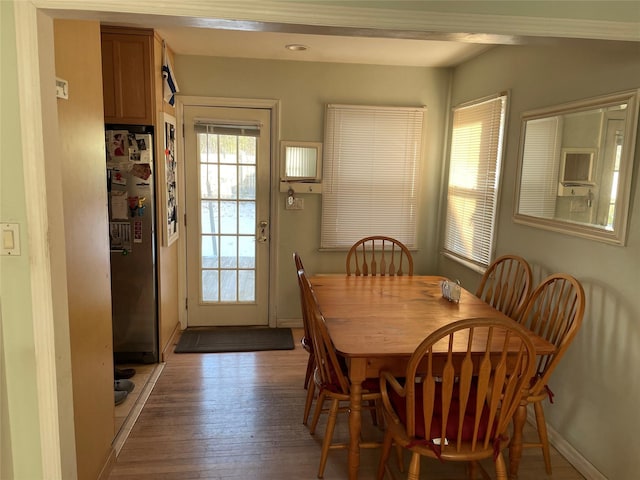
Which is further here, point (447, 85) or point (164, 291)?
point (447, 85)

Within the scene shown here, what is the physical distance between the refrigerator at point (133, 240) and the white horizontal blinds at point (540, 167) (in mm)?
2484

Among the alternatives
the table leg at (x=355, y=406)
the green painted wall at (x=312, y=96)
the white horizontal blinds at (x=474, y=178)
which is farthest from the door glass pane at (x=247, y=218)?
the table leg at (x=355, y=406)

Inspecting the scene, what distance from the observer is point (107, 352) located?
7.37 feet

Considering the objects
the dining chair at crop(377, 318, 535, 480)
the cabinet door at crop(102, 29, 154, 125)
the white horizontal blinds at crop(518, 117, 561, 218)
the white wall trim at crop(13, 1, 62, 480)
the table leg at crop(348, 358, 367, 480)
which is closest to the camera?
the white wall trim at crop(13, 1, 62, 480)

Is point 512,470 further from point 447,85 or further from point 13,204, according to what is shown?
point 447,85

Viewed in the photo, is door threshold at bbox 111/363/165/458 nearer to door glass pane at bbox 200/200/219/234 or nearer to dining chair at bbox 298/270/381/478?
dining chair at bbox 298/270/381/478

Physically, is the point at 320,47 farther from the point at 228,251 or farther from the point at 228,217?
the point at 228,251

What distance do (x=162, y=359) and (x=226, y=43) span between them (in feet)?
7.99

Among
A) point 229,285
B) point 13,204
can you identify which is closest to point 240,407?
point 229,285

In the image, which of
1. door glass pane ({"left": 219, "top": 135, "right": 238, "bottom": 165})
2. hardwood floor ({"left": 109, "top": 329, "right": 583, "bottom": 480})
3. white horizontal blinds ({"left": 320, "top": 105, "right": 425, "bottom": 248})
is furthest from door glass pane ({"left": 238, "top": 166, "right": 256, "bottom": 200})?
hardwood floor ({"left": 109, "top": 329, "right": 583, "bottom": 480})

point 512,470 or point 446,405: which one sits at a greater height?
point 446,405

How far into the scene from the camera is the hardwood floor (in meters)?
2.22

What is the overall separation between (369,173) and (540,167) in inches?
64.2

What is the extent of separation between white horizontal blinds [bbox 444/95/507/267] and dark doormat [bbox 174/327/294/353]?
170 cm
